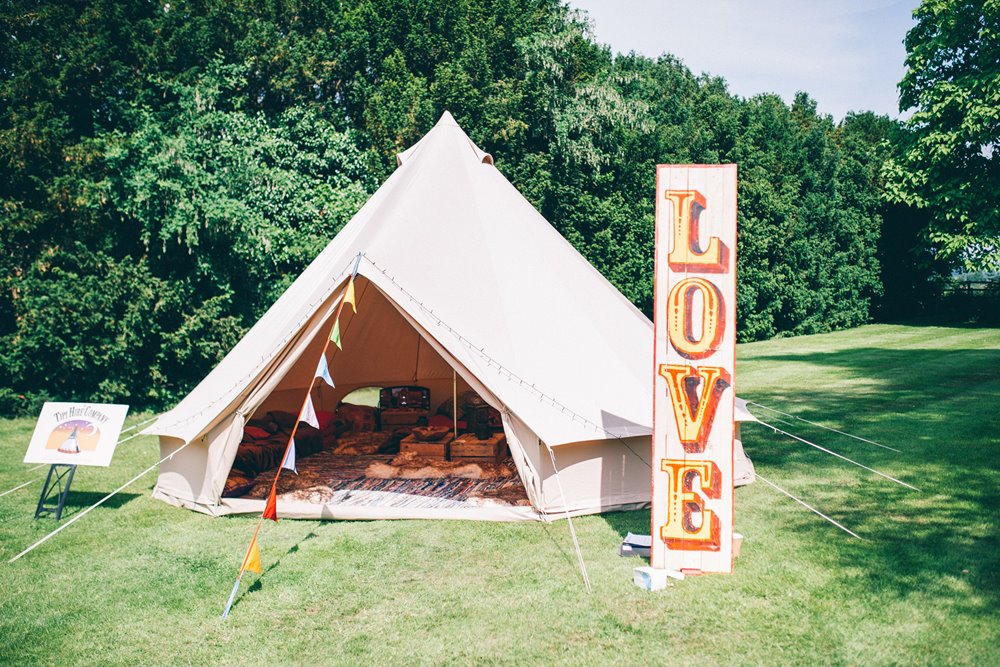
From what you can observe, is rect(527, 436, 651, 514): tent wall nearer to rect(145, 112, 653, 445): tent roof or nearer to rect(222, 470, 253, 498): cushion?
rect(145, 112, 653, 445): tent roof

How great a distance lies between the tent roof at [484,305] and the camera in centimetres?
691

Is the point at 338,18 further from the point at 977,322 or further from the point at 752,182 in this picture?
the point at 977,322

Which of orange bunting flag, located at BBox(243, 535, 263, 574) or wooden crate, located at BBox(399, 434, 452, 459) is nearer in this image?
orange bunting flag, located at BBox(243, 535, 263, 574)

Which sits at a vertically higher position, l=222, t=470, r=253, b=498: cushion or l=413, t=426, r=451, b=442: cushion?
l=413, t=426, r=451, b=442: cushion

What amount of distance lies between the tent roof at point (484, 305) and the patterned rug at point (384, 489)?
1037 mm

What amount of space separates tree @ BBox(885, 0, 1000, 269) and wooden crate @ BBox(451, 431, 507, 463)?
16.6m

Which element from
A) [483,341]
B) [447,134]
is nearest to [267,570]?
[483,341]

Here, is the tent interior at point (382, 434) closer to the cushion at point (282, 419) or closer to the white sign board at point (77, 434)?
the cushion at point (282, 419)

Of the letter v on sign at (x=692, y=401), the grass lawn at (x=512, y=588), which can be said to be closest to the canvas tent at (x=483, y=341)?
the grass lawn at (x=512, y=588)

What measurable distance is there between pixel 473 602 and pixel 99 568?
2745 mm

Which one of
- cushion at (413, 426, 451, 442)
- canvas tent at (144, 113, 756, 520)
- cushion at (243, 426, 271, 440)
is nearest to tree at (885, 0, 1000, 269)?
canvas tent at (144, 113, 756, 520)

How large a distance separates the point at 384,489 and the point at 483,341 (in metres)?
1.83

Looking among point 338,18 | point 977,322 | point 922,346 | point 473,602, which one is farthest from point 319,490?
point 977,322

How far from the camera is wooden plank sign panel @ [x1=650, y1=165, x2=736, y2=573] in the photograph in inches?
211
